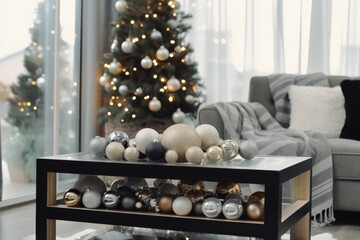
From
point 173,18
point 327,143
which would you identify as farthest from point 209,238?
point 173,18

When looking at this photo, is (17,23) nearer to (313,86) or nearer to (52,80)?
(52,80)

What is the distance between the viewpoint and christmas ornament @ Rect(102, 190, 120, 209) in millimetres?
2066

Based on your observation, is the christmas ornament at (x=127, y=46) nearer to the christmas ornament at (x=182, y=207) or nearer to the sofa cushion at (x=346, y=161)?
the sofa cushion at (x=346, y=161)

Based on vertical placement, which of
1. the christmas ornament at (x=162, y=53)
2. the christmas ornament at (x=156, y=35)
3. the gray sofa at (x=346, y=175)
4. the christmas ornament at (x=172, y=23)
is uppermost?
the christmas ornament at (x=172, y=23)

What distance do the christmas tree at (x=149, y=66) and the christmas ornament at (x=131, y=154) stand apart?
2.28m

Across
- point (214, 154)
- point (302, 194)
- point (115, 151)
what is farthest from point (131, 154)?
point (302, 194)

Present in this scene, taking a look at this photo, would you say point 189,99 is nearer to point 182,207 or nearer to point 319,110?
point 319,110

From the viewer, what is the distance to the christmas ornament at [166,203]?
1988 millimetres

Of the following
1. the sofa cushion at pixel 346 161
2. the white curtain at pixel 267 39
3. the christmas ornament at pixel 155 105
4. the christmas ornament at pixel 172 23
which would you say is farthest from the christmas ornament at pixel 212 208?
the white curtain at pixel 267 39

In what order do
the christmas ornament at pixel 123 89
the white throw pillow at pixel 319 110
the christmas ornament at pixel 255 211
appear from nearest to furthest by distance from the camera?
the christmas ornament at pixel 255 211 < the white throw pillow at pixel 319 110 < the christmas ornament at pixel 123 89

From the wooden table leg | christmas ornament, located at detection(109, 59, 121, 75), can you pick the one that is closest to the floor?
the wooden table leg

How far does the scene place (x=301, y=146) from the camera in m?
3.07

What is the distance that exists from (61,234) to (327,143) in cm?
147

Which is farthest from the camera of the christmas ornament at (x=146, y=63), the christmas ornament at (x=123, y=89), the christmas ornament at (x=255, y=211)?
the christmas ornament at (x=123, y=89)
